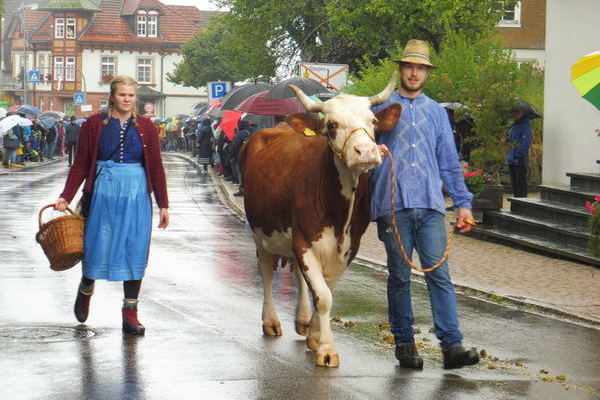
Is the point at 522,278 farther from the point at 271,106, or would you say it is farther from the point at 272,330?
the point at 271,106

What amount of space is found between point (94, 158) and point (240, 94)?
23312mm

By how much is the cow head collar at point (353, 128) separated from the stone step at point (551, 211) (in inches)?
365

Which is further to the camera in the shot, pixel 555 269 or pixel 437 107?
pixel 555 269

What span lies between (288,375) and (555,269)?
8.26 meters

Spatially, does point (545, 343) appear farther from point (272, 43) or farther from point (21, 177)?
point (272, 43)

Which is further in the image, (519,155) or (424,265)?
(519,155)

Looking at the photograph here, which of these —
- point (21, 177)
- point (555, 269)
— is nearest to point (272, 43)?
point (21, 177)

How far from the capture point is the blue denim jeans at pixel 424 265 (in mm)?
8516

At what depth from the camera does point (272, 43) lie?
5288cm

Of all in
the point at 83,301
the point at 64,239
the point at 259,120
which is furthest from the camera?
the point at 259,120

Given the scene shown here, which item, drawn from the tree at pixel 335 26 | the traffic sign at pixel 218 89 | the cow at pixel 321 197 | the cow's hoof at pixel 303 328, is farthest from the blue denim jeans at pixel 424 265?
the traffic sign at pixel 218 89

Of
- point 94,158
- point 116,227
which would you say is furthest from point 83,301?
point 94,158

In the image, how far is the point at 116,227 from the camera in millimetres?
9695

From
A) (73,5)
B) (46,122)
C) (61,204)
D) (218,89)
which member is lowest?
(61,204)
